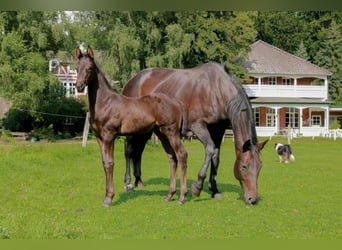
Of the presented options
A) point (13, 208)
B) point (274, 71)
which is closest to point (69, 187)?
point (13, 208)

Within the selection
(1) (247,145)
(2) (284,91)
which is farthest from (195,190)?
(2) (284,91)

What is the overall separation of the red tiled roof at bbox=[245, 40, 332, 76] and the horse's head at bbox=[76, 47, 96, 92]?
1157 inches

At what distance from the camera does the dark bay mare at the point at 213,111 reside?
6512mm

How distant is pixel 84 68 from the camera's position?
235 inches

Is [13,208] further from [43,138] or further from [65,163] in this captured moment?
[43,138]

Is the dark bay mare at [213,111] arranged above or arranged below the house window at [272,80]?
above

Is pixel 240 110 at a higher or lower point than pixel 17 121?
higher

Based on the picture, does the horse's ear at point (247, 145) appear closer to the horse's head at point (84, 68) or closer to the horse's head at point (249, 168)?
the horse's head at point (249, 168)

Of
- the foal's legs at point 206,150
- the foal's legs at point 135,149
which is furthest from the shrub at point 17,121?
the foal's legs at point 206,150

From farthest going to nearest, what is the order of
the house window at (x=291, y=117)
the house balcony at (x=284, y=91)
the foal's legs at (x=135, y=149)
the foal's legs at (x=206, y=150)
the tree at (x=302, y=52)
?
the tree at (x=302, y=52) < the house window at (x=291, y=117) < the house balcony at (x=284, y=91) < the foal's legs at (x=135, y=149) < the foal's legs at (x=206, y=150)

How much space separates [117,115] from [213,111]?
5.92 feet

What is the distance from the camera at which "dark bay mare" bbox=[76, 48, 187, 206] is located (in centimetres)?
618

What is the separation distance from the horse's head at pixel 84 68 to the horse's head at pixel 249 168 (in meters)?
2.45

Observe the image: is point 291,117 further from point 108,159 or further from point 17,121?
point 108,159
